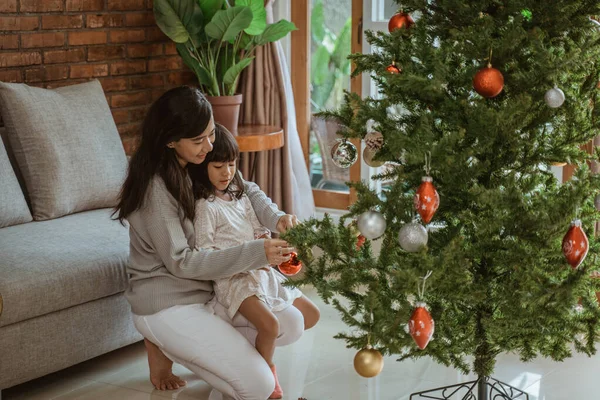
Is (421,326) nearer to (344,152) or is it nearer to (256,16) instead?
(344,152)

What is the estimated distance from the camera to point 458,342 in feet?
7.13

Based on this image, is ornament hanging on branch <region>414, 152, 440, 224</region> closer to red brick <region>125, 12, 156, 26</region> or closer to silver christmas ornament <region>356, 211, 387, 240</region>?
silver christmas ornament <region>356, 211, 387, 240</region>

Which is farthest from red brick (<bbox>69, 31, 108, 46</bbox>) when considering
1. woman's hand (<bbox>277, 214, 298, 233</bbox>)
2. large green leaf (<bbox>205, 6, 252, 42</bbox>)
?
woman's hand (<bbox>277, 214, 298, 233</bbox>)

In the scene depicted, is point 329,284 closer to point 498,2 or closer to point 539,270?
point 539,270

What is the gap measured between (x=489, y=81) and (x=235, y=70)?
2105mm

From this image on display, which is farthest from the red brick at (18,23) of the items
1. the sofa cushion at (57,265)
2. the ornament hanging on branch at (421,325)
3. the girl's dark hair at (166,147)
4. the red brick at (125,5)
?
the ornament hanging on branch at (421,325)

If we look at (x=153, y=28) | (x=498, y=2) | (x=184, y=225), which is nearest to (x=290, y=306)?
(x=184, y=225)

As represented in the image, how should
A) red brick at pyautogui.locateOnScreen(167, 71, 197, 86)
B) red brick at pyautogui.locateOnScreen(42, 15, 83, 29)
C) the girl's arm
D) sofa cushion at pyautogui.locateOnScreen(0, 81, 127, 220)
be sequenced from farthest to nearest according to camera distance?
red brick at pyautogui.locateOnScreen(167, 71, 197, 86)
red brick at pyautogui.locateOnScreen(42, 15, 83, 29)
sofa cushion at pyautogui.locateOnScreen(0, 81, 127, 220)
the girl's arm

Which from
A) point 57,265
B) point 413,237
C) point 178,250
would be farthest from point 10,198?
point 413,237

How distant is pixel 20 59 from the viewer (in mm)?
3625

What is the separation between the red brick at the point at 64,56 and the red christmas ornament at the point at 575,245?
257 cm

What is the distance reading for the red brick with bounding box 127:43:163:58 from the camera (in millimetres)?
4098

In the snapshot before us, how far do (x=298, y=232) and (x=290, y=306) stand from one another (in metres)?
0.78

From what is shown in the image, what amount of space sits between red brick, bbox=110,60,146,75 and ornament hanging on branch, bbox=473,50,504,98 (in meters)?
2.44
